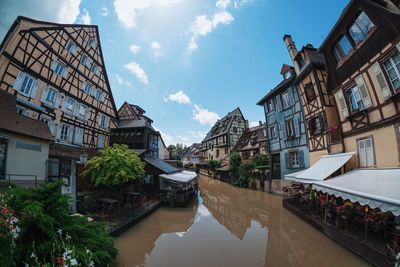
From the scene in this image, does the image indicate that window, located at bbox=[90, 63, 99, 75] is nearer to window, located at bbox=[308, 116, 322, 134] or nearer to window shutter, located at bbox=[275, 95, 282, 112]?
window shutter, located at bbox=[275, 95, 282, 112]

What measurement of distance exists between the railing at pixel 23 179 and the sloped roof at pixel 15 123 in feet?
5.95

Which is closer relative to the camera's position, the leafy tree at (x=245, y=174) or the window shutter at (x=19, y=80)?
the window shutter at (x=19, y=80)

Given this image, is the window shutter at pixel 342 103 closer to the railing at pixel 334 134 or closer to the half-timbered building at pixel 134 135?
the railing at pixel 334 134

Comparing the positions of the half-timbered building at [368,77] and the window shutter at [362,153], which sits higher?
the half-timbered building at [368,77]

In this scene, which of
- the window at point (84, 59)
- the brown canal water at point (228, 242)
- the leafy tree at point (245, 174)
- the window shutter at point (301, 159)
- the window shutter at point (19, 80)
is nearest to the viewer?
the brown canal water at point (228, 242)

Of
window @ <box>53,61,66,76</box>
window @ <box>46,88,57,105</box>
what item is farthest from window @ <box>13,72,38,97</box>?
window @ <box>53,61,66,76</box>

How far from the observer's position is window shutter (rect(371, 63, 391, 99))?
8.40 m

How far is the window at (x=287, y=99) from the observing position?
1767 centimetres

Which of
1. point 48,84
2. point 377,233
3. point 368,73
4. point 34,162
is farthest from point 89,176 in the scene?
point 368,73

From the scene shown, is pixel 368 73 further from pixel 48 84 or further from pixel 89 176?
pixel 48 84

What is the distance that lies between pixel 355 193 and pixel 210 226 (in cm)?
695

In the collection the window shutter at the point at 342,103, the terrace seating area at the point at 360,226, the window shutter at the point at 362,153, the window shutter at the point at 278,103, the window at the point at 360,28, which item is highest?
the window at the point at 360,28

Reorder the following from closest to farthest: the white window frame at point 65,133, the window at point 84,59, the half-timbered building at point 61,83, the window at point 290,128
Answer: the half-timbered building at point 61,83, the white window frame at point 65,133, the window at point 290,128, the window at point 84,59

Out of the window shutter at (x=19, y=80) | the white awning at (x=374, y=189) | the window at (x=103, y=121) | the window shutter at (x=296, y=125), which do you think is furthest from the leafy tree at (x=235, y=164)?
the window shutter at (x=19, y=80)
